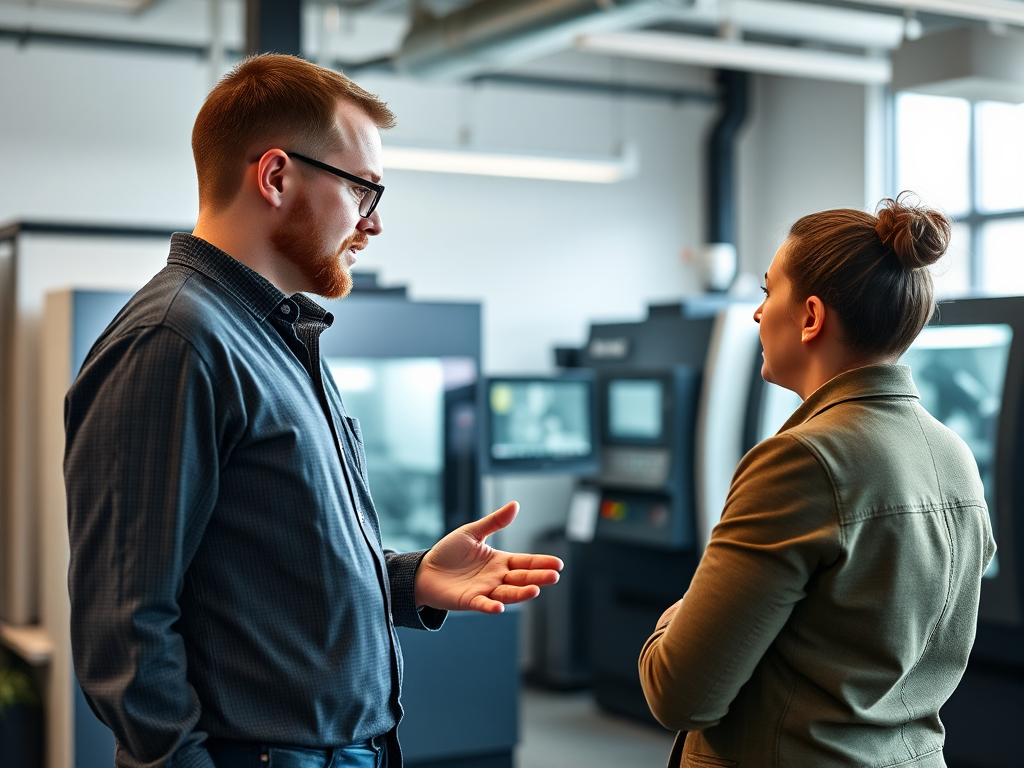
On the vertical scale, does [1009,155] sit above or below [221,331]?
above

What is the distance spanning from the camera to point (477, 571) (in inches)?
64.9

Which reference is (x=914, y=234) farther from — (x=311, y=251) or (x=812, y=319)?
(x=311, y=251)

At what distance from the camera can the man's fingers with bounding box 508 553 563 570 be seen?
1582 mm

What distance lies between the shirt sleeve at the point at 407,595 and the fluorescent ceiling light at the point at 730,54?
9.28 ft

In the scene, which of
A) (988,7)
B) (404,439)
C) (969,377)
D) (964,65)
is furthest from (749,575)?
(404,439)

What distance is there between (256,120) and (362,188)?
6.4 inches

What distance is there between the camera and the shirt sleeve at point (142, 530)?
1200 millimetres

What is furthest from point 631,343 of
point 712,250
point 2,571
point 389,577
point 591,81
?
point 389,577

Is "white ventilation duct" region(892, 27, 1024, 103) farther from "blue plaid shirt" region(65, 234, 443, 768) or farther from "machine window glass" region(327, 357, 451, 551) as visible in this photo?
"blue plaid shirt" region(65, 234, 443, 768)

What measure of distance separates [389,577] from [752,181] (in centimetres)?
572

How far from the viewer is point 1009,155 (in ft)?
18.6

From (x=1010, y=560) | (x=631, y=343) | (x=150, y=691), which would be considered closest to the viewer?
(x=150, y=691)

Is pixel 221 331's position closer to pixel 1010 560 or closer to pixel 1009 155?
pixel 1010 560

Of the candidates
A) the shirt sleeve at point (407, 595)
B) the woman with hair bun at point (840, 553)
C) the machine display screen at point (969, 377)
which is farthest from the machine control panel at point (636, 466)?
the woman with hair bun at point (840, 553)
